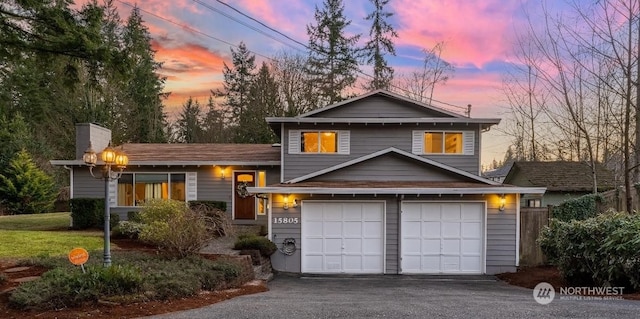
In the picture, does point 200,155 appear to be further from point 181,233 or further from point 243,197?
point 181,233

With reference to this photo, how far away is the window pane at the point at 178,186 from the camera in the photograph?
15852 millimetres

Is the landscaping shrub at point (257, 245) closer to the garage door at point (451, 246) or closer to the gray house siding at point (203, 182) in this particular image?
the garage door at point (451, 246)

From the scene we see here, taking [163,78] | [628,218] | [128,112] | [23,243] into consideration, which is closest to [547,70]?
[628,218]

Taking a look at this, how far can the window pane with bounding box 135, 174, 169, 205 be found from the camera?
15875 mm

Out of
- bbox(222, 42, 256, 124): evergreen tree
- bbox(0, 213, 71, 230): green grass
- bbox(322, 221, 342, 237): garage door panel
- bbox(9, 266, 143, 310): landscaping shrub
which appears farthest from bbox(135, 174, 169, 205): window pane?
bbox(222, 42, 256, 124): evergreen tree

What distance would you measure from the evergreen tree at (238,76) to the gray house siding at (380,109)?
64.9ft

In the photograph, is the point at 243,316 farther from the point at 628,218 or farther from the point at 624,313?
the point at 628,218

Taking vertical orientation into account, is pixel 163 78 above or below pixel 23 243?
above

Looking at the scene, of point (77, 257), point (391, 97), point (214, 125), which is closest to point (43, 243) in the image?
point (77, 257)

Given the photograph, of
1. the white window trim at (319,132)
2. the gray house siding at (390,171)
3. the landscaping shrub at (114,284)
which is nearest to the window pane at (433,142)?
the gray house siding at (390,171)

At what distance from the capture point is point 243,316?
5844 mm

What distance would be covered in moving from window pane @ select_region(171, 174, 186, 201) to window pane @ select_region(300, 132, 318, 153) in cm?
489

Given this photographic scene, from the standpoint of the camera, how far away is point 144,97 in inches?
1272

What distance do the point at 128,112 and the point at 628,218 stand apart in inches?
1133
